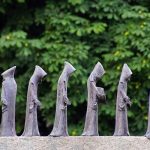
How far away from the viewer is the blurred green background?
472 inches

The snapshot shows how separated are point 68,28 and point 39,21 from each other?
688 millimetres

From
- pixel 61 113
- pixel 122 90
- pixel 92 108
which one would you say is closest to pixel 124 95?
pixel 122 90

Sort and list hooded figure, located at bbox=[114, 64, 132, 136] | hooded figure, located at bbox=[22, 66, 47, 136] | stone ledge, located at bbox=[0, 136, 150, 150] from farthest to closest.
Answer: hooded figure, located at bbox=[114, 64, 132, 136] < hooded figure, located at bbox=[22, 66, 47, 136] < stone ledge, located at bbox=[0, 136, 150, 150]

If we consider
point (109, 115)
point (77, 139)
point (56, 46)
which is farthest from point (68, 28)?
point (77, 139)

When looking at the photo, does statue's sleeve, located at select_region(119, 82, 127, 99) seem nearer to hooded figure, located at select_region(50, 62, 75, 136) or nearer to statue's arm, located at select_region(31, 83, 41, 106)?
hooded figure, located at select_region(50, 62, 75, 136)

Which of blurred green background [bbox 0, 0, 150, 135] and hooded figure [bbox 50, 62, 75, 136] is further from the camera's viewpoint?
blurred green background [bbox 0, 0, 150, 135]

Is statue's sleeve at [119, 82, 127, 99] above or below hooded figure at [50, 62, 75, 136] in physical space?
above

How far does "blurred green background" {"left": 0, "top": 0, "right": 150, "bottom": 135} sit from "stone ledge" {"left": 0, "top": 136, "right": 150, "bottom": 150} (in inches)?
134

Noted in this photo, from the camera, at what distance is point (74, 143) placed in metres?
8.43

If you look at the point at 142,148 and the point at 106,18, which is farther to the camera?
the point at 106,18

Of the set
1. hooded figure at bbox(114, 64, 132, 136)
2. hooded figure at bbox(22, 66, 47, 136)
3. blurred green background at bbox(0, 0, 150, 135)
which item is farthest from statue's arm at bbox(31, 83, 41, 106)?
blurred green background at bbox(0, 0, 150, 135)

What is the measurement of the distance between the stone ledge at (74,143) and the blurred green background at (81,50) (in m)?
3.40

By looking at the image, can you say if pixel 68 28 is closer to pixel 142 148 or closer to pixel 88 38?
pixel 88 38

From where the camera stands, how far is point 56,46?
12.0 metres
